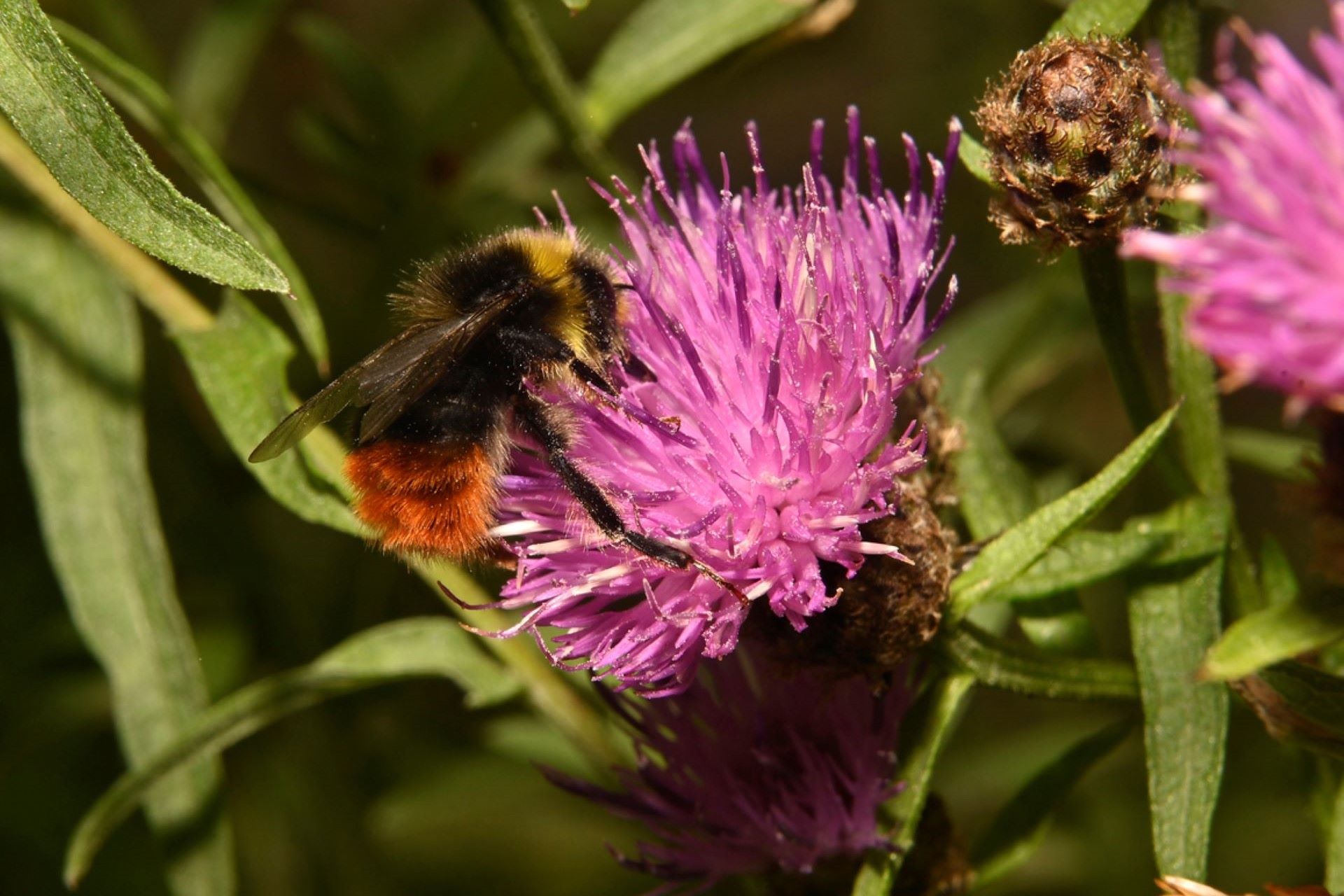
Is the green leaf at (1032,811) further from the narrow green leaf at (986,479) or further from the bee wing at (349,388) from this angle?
the bee wing at (349,388)

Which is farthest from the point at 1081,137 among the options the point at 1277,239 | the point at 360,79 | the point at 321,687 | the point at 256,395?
the point at 360,79

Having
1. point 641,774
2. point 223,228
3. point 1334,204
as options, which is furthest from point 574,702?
point 1334,204

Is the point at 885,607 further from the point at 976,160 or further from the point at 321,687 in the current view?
the point at 321,687

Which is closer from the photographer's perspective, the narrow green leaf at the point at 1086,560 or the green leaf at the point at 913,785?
the green leaf at the point at 913,785

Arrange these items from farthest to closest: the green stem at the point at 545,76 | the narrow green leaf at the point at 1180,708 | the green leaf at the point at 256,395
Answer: the green stem at the point at 545,76 < the green leaf at the point at 256,395 < the narrow green leaf at the point at 1180,708

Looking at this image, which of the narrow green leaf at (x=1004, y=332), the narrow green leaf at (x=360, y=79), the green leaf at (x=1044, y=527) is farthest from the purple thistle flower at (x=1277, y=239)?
the narrow green leaf at (x=360, y=79)
